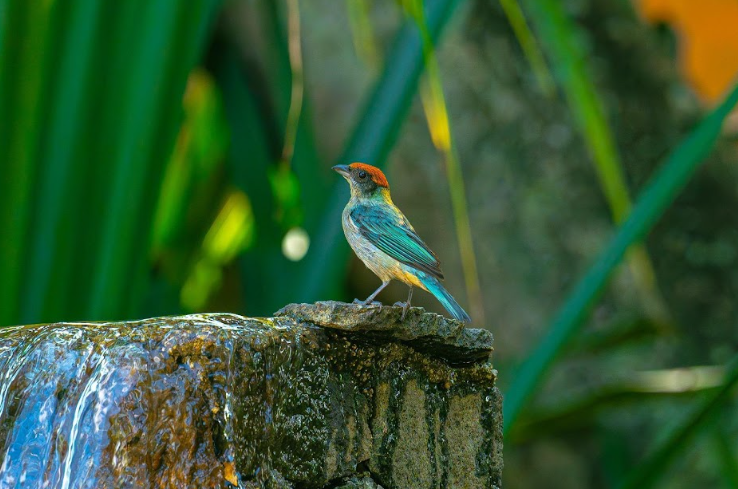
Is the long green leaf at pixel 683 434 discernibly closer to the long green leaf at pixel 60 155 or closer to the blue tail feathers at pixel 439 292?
the blue tail feathers at pixel 439 292

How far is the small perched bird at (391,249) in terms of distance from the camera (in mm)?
1640

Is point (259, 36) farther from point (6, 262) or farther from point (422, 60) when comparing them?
point (6, 262)

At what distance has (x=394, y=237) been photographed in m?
1.68

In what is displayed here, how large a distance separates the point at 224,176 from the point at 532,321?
1.88 metres

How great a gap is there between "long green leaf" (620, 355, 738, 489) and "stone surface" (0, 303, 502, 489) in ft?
1.70

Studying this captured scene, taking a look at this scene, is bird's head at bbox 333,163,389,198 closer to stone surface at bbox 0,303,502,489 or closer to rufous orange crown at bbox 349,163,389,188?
rufous orange crown at bbox 349,163,389,188

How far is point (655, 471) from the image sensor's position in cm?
233

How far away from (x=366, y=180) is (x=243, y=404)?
0.64 metres

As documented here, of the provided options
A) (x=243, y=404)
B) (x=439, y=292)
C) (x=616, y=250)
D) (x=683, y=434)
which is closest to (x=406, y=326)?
(x=439, y=292)

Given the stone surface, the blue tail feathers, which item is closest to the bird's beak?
the blue tail feathers

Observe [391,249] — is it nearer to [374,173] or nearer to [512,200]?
[374,173]

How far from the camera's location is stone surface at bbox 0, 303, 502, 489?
1327 mm

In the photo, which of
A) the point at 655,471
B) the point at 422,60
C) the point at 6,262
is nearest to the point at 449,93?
the point at 422,60

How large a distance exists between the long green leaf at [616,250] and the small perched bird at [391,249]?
642mm
